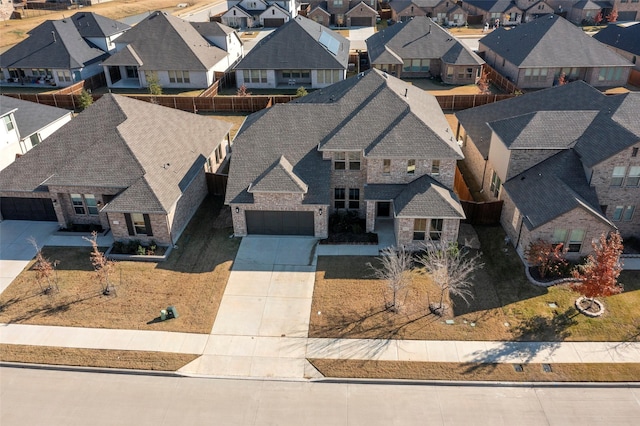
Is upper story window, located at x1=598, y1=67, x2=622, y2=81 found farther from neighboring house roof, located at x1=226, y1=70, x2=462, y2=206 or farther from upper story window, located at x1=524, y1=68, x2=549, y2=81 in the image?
neighboring house roof, located at x1=226, y1=70, x2=462, y2=206

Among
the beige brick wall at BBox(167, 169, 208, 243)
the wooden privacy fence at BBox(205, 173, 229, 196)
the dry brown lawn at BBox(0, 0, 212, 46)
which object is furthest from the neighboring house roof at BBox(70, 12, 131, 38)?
the beige brick wall at BBox(167, 169, 208, 243)

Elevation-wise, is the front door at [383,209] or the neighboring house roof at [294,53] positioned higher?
the neighboring house roof at [294,53]

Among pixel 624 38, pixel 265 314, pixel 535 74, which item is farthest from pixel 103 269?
pixel 624 38

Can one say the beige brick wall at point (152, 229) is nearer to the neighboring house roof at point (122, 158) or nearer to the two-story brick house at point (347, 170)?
the neighboring house roof at point (122, 158)

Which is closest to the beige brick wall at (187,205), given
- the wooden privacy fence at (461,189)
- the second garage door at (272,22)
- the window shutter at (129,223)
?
the window shutter at (129,223)

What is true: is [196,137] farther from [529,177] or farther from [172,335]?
[529,177]

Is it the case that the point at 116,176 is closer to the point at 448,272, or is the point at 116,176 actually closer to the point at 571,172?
the point at 448,272
